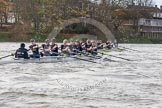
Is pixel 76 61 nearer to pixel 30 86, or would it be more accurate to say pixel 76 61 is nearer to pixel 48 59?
pixel 48 59

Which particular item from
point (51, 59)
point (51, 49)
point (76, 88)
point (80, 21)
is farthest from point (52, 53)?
point (80, 21)

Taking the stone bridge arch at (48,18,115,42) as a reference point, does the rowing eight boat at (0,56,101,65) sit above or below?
below

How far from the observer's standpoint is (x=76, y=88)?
17906mm

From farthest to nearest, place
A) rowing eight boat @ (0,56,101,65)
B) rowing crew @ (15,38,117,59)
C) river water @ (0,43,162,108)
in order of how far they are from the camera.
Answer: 1. rowing crew @ (15,38,117,59)
2. rowing eight boat @ (0,56,101,65)
3. river water @ (0,43,162,108)

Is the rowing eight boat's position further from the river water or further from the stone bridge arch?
the stone bridge arch

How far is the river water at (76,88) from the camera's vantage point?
1470cm

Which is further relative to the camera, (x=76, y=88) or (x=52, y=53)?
(x=52, y=53)

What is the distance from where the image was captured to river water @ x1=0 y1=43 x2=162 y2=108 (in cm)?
1470

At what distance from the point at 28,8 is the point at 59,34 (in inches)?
318

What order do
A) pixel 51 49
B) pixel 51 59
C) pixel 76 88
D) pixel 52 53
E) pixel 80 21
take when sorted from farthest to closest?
pixel 80 21 → pixel 51 49 → pixel 52 53 → pixel 51 59 → pixel 76 88

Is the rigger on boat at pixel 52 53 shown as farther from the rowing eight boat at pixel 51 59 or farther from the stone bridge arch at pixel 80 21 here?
the stone bridge arch at pixel 80 21

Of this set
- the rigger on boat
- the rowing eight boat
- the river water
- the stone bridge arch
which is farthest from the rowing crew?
the stone bridge arch

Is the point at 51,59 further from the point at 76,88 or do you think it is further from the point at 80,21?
the point at 80,21

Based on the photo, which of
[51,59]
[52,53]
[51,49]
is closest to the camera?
[51,59]
